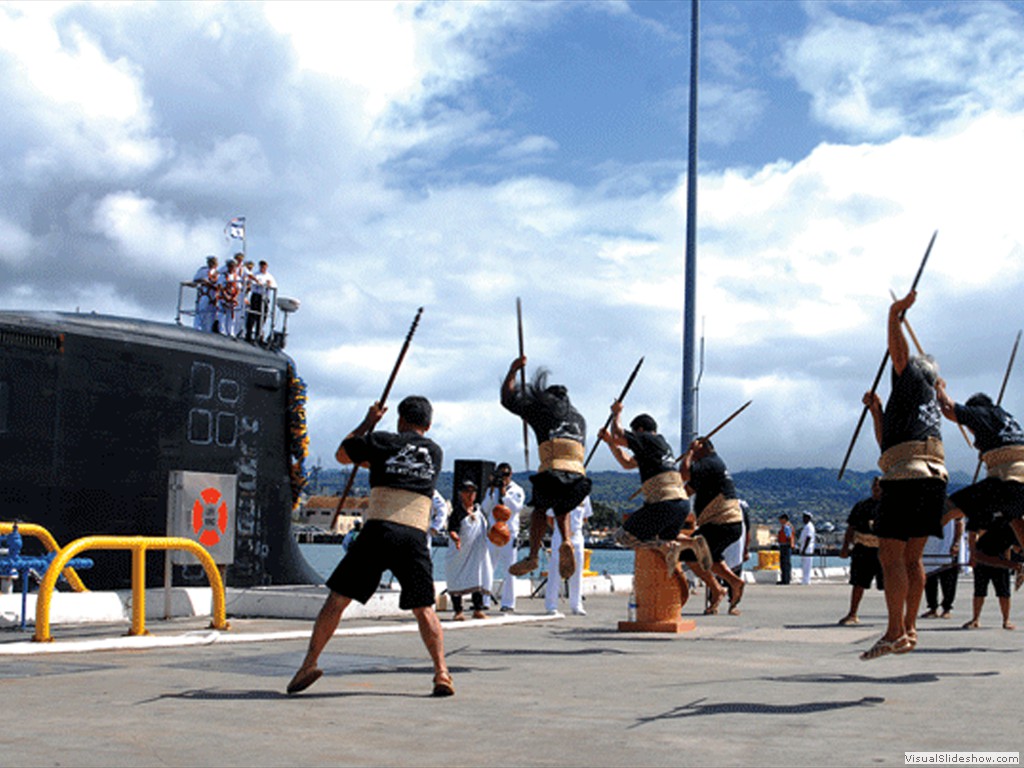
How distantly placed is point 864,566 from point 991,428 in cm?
525

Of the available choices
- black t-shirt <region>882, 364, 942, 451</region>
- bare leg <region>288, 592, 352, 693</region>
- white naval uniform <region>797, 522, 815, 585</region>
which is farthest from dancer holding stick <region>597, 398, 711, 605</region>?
white naval uniform <region>797, 522, 815, 585</region>

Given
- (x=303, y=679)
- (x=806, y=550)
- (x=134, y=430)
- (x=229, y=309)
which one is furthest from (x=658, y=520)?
(x=806, y=550)

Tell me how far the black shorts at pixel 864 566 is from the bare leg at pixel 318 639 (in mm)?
9298

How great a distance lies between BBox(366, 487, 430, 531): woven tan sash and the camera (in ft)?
25.2

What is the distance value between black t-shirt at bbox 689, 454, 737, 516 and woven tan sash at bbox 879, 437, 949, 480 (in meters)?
6.68

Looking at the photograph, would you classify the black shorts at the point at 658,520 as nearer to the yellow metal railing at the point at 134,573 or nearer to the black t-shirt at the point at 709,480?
the black t-shirt at the point at 709,480

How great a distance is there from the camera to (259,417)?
1498 cm

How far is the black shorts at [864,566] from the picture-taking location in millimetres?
15422

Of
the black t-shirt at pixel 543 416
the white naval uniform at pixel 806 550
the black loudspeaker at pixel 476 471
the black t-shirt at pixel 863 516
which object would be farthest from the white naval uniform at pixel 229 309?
the white naval uniform at pixel 806 550

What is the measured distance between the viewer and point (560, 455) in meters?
12.0

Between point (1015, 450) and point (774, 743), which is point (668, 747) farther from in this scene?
point (1015, 450)

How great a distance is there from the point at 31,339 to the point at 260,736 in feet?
A: 26.1

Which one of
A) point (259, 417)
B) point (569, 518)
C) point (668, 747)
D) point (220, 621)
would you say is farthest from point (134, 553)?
point (668, 747)

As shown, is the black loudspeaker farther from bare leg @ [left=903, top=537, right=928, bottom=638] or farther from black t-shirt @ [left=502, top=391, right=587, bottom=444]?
bare leg @ [left=903, top=537, right=928, bottom=638]
